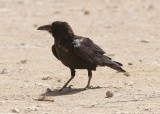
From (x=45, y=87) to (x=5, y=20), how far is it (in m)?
7.57

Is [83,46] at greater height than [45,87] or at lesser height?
greater

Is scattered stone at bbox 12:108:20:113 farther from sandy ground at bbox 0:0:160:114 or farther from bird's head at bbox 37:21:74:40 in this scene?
bird's head at bbox 37:21:74:40

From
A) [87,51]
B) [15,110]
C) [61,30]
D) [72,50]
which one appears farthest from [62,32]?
[15,110]

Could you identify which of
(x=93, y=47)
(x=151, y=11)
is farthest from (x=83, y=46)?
(x=151, y=11)

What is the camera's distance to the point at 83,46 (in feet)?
29.0

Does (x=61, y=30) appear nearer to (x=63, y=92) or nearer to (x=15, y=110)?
(x=63, y=92)

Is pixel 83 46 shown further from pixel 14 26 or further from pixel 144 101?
pixel 14 26

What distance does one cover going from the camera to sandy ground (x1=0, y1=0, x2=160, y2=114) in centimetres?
773

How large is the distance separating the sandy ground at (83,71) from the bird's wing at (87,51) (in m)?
0.43

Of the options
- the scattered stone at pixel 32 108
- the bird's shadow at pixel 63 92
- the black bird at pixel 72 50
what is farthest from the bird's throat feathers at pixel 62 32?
the scattered stone at pixel 32 108

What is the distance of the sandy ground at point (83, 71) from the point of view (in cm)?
773

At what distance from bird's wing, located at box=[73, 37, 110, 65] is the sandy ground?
1.41ft

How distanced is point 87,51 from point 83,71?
1673 mm

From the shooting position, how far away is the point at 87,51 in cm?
883
